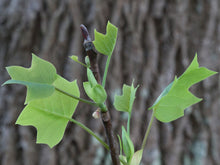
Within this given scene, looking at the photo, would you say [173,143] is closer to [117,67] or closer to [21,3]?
[117,67]

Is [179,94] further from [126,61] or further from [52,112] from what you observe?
[126,61]

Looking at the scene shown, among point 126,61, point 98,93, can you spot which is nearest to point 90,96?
point 98,93

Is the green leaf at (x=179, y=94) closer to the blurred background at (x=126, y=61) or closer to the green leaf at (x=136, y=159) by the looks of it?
the green leaf at (x=136, y=159)

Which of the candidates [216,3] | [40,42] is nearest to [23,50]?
[40,42]

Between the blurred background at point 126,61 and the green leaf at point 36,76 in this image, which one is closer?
the green leaf at point 36,76

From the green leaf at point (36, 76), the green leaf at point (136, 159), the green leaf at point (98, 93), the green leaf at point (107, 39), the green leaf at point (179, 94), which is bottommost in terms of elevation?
the green leaf at point (136, 159)

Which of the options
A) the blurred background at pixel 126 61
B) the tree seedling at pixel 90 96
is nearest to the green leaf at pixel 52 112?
the tree seedling at pixel 90 96

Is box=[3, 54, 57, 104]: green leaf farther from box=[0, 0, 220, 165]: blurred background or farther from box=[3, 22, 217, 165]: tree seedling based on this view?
box=[0, 0, 220, 165]: blurred background

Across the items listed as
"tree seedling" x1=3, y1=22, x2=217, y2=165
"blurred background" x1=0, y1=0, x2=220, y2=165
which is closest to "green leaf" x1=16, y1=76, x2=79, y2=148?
"tree seedling" x1=3, y1=22, x2=217, y2=165
